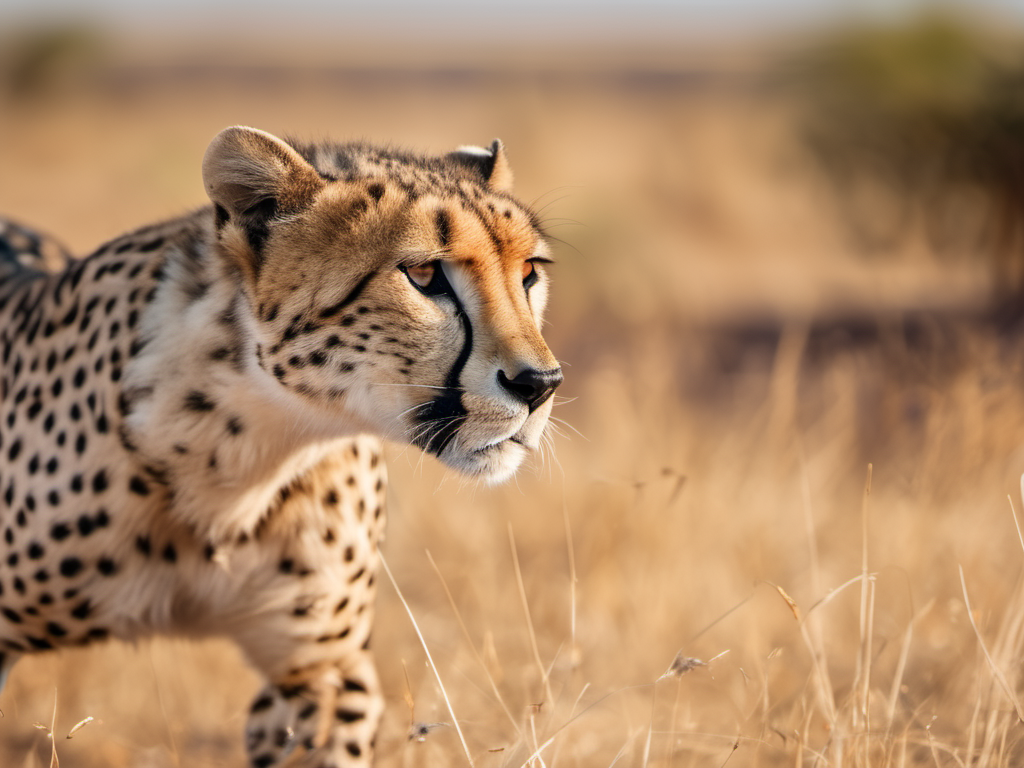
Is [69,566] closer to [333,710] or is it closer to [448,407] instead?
[333,710]

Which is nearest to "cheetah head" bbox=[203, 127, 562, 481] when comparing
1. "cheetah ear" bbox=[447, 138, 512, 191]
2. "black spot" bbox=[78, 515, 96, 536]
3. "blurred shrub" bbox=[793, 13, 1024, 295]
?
"cheetah ear" bbox=[447, 138, 512, 191]

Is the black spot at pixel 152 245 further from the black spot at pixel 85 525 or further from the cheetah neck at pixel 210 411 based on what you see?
the black spot at pixel 85 525

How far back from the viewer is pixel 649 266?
8.79 meters

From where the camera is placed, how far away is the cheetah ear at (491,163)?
2248 millimetres

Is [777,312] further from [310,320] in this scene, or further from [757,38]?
[757,38]

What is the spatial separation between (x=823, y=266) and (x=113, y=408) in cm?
1104

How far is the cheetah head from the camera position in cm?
179

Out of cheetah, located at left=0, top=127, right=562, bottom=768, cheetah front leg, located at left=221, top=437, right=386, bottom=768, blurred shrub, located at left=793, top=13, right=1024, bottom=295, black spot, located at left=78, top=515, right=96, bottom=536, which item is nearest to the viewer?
cheetah, located at left=0, top=127, right=562, bottom=768

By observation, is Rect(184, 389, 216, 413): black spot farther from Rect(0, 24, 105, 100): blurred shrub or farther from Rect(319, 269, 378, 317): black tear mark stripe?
Rect(0, 24, 105, 100): blurred shrub

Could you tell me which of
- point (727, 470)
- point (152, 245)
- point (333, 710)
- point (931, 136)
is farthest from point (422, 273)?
point (931, 136)

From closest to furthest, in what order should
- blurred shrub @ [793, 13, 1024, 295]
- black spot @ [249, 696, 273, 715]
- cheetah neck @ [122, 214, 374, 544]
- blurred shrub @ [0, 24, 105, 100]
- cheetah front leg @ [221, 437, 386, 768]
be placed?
cheetah neck @ [122, 214, 374, 544] < cheetah front leg @ [221, 437, 386, 768] < black spot @ [249, 696, 273, 715] < blurred shrub @ [793, 13, 1024, 295] < blurred shrub @ [0, 24, 105, 100]

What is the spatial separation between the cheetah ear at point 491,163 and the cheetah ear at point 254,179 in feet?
1.39

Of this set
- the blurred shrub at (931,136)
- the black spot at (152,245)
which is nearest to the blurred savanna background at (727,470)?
the blurred shrub at (931,136)

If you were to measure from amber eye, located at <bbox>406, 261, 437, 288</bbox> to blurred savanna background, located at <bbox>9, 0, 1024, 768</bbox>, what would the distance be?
35 centimetres
